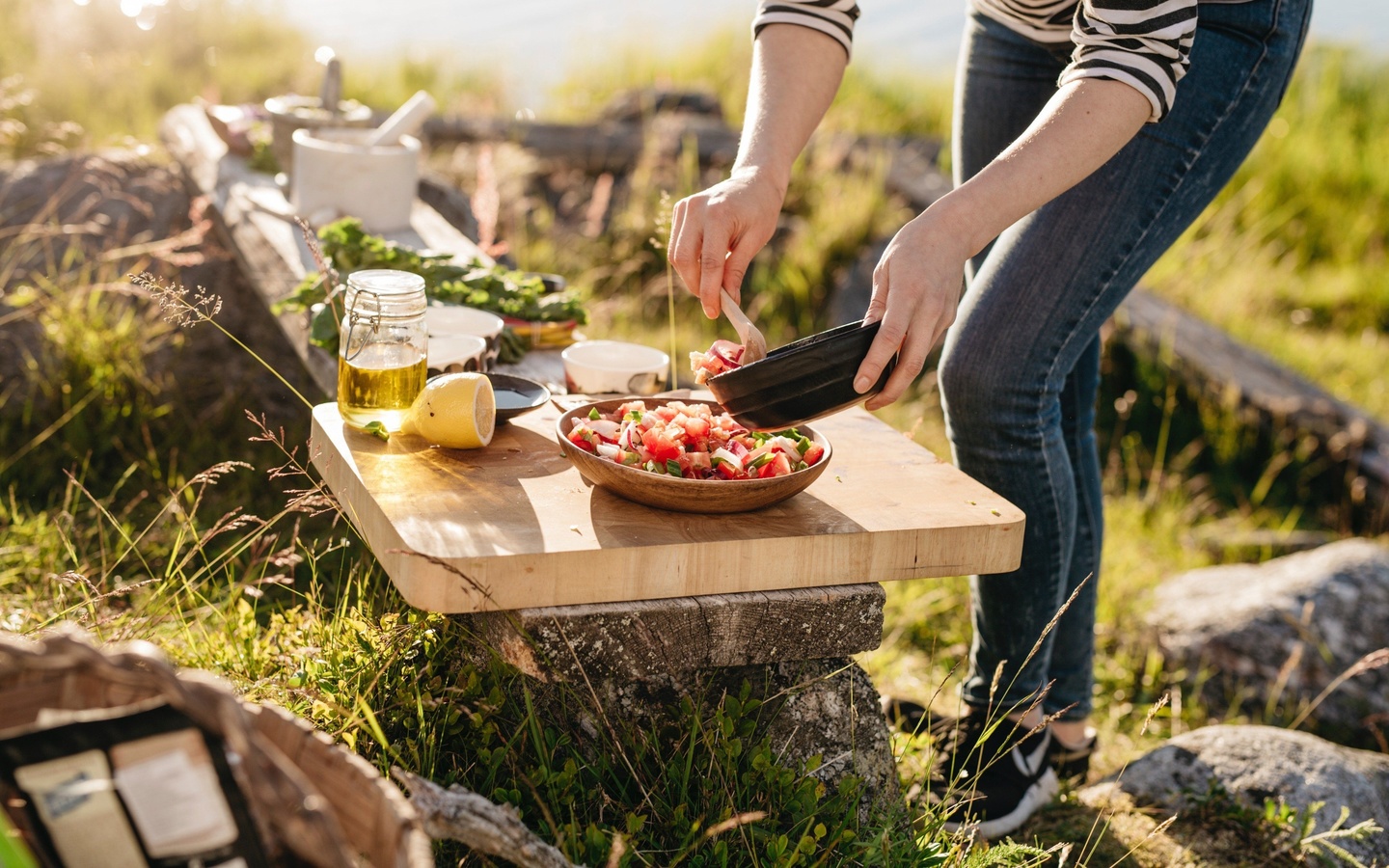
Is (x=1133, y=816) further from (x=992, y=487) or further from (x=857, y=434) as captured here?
(x=857, y=434)

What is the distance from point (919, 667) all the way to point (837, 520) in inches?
61.4

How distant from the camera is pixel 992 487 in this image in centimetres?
234

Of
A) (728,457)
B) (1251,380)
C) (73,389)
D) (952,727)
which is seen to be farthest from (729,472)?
(1251,380)

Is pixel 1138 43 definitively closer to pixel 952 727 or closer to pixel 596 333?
pixel 952 727

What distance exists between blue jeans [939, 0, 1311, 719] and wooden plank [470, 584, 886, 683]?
370mm

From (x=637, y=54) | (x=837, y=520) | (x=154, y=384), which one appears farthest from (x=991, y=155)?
(x=637, y=54)

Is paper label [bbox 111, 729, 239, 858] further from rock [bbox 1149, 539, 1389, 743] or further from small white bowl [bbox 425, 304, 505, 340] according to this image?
rock [bbox 1149, 539, 1389, 743]

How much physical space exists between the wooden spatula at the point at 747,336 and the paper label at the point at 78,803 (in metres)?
1.15

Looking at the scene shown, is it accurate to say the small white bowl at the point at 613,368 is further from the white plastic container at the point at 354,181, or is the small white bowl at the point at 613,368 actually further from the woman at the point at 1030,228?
Result: the white plastic container at the point at 354,181

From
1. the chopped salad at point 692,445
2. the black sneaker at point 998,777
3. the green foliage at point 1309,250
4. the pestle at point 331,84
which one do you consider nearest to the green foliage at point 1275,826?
the black sneaker at point 998,777

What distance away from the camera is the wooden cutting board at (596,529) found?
171 cm

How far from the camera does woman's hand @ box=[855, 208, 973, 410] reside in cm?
183

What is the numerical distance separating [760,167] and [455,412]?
0.72 meters

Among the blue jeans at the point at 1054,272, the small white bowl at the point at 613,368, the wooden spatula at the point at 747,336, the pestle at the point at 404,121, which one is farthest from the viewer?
the pestle at the point at 404,121
